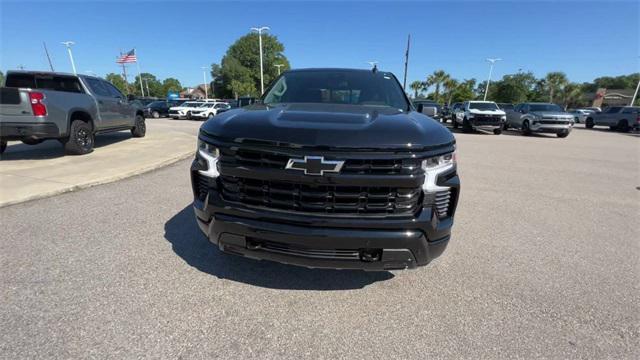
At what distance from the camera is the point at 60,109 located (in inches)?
265

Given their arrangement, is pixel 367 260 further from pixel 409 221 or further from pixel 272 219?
pixel 272 219

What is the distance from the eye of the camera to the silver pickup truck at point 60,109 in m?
6.21

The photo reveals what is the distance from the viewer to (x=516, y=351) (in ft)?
6.42

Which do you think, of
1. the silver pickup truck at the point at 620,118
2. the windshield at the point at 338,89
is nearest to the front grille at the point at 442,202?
the windshield at the point at 338,89

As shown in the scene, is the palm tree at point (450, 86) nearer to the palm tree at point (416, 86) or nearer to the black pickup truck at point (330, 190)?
the palm tree at point (416, 86)

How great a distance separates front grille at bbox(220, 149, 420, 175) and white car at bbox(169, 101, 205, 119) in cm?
2539

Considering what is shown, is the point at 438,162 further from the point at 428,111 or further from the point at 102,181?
the point at 102,181

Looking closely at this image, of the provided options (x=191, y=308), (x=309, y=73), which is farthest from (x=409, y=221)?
(x=309, y=73)

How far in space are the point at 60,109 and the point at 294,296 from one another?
7173mm

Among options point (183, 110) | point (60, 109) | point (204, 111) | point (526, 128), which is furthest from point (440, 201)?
point (183, 110)

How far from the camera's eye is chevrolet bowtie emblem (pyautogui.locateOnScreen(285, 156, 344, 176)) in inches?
76.5

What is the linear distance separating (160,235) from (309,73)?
247cm

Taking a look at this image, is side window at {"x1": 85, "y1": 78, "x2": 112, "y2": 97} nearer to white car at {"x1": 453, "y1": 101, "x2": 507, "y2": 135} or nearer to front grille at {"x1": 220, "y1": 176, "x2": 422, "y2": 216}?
front grille at {"x1": 220, "y1": 176, "x2": 422, "y2": 216}

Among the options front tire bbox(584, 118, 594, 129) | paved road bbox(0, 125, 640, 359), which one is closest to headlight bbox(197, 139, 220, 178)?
paved road bbox(0, 125, 640, 359)
